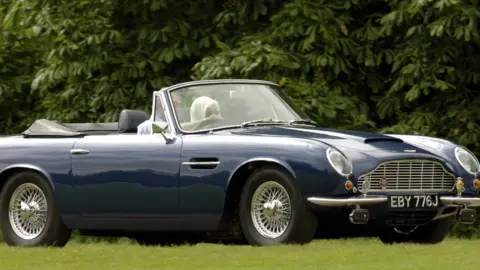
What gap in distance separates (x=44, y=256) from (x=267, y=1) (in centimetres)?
842

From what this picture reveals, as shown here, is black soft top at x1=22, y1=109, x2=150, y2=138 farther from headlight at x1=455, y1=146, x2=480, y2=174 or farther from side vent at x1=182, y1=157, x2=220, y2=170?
headlight at x1=455, y1=146, x2=480, y2=174

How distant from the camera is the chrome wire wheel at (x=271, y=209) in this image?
1207cm

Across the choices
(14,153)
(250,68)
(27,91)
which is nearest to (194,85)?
(14,153)

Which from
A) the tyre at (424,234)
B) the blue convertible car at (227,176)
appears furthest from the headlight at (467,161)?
the tyre at (424,234)

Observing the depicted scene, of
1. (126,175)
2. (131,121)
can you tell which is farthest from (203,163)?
(131,121)

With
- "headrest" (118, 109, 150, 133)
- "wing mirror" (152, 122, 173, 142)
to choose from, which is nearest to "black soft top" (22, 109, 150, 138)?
"headrest" (118, 109, 150, 133)

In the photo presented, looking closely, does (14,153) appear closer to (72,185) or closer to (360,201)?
(72,185)

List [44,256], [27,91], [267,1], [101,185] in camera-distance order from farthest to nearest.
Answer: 1. [27,91]
2. [267,1]
3. [101,185]
4. [44,256]

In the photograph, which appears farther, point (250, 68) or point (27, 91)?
point (27, 91)

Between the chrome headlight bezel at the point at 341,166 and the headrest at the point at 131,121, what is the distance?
8.45 feet

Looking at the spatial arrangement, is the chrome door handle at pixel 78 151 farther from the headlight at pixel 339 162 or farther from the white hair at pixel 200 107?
the headlight at pixel 339 162

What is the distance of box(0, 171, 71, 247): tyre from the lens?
13.7 m

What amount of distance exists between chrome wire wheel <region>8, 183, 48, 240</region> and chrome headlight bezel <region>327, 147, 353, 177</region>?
321 centimetres

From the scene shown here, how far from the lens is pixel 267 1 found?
65.6ft
